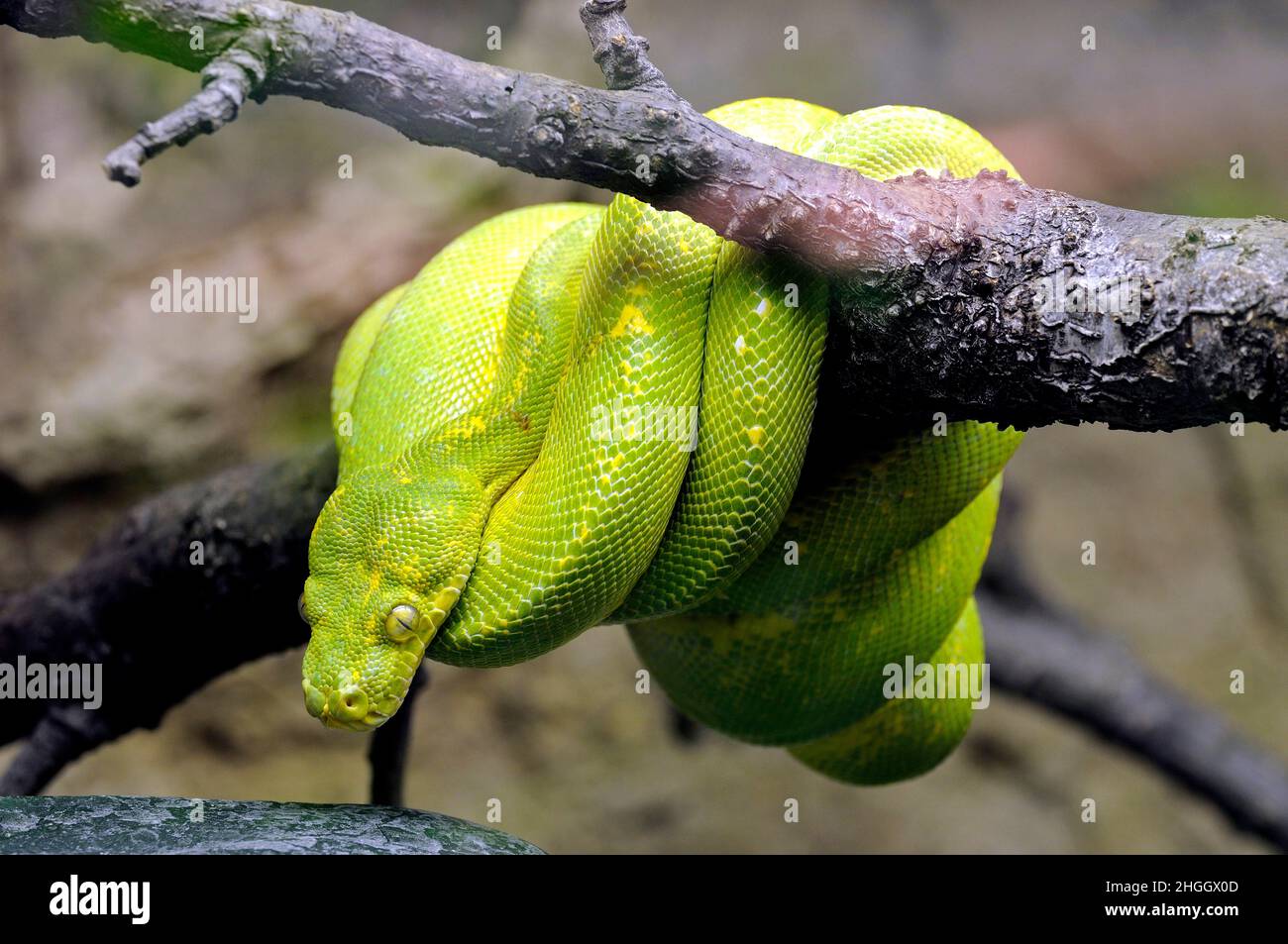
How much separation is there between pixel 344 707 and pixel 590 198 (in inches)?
181

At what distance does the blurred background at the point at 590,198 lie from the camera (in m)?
5.52

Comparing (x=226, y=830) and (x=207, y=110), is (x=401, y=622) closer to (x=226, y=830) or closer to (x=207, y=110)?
(x=226, y=830)

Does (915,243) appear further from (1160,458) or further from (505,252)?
(1160,458)

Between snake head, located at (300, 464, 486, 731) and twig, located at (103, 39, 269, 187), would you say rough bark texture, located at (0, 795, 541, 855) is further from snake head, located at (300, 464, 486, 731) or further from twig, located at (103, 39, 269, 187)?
twig, located at (103, 39, 269, 187)

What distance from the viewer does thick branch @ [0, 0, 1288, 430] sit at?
4.87ft

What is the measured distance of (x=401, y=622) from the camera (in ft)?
6.45

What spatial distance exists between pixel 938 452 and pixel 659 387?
61cm

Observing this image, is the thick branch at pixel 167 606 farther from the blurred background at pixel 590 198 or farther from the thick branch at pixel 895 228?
the blurred background at pixel 590 198

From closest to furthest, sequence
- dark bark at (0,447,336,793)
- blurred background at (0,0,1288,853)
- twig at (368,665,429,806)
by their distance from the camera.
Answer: dark bark at (0,447,336,793) < twig at (368,665,429,806) < blurred background at (0,0,1288,853)

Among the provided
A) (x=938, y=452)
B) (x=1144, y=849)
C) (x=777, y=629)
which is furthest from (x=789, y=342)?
(x=1144, y=849)

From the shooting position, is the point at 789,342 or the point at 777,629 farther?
the point at 777,629

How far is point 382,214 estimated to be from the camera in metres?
5.62

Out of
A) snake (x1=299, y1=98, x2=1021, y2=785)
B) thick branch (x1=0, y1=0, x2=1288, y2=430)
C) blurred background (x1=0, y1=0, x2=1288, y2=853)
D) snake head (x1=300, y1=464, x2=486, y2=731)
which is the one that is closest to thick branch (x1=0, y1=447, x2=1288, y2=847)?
snake (x1=299, y1=98, x2=1021, y2=785)

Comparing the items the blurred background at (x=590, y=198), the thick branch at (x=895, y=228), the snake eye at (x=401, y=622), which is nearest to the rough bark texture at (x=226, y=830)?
the snake eye at (x=401, y=622)
